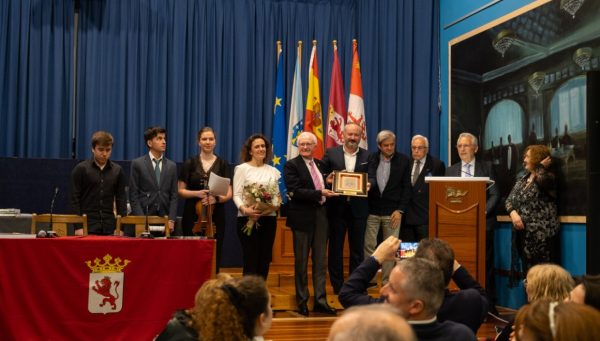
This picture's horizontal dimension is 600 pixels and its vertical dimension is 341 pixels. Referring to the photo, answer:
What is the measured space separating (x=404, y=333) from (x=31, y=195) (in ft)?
23.7

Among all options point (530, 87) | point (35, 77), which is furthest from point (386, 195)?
point (35, 77)

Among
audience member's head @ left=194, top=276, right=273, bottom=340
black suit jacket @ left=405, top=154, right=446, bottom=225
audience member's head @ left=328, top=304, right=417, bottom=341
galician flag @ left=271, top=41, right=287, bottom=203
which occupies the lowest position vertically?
audience member's head @ left=194, top=276, right=273, bottom=340

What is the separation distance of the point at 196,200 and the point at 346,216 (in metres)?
1.45

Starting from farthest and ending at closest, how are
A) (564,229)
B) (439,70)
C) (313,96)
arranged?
(439,70), (313,96), (564,229)

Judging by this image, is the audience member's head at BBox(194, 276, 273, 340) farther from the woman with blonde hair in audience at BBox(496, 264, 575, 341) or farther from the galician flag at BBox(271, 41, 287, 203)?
the galician flag at BBox(271, 41, 287, 203)

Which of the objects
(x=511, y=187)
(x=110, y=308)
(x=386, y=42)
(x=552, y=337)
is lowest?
A: (x=110, y=308)

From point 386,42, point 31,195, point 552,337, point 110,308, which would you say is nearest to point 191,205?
point 110,308

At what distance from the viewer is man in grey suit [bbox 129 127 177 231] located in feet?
21.3

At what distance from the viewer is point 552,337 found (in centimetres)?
182

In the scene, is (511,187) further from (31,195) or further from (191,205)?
(31,195)

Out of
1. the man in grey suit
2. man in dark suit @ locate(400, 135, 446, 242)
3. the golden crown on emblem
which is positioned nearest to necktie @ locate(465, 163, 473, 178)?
man in dark suit @ locate(400, 135, 446, 242)

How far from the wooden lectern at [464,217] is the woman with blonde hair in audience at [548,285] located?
11.8 feet

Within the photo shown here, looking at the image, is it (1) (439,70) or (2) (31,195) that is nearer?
(2) (31,195)

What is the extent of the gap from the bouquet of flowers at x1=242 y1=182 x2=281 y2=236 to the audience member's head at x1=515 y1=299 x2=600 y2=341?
14.9 feet
